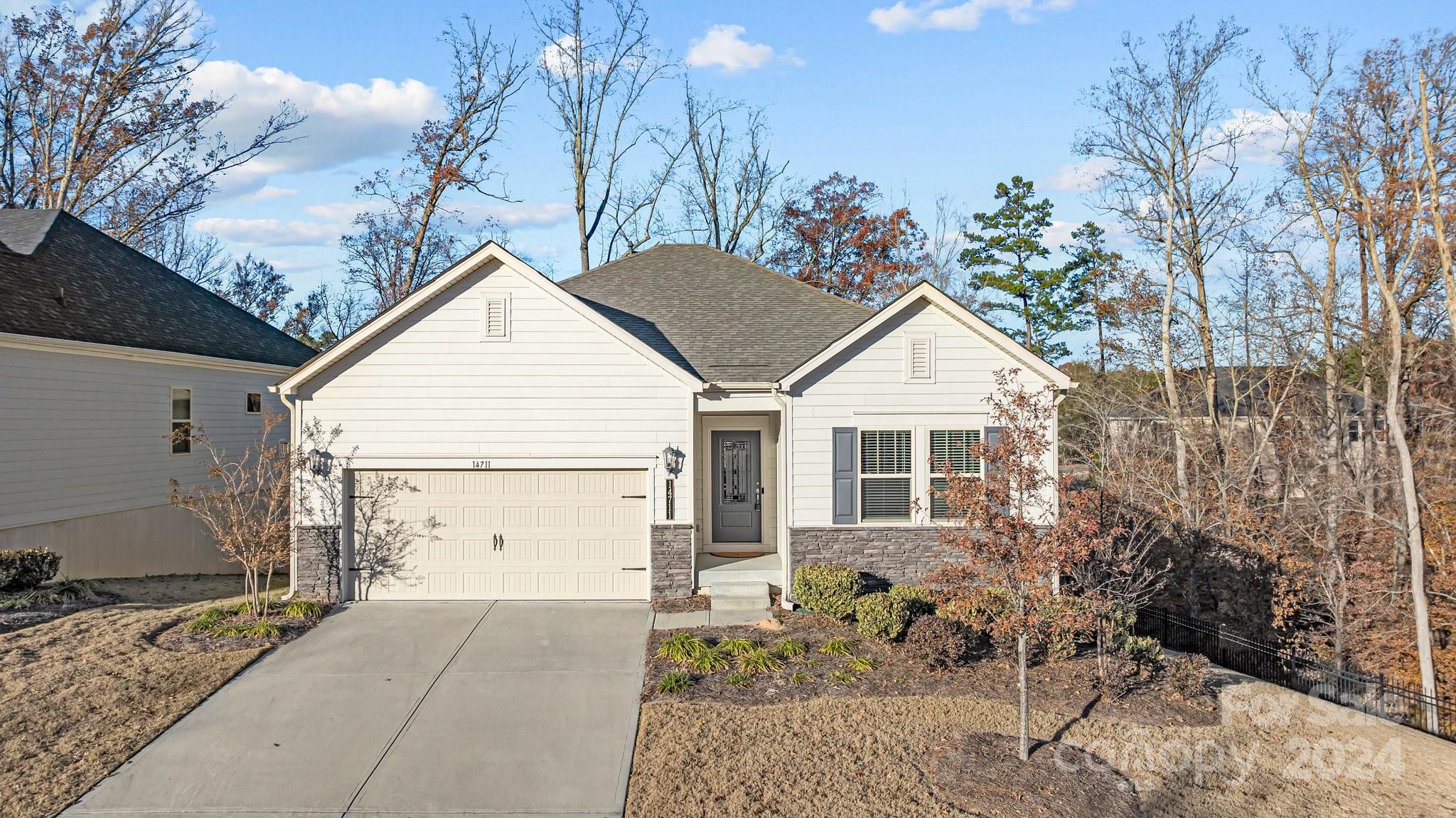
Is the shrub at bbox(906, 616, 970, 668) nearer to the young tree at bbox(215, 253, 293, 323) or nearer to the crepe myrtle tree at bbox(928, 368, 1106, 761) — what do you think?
the crepe myrtle tree at bbox(928, 368, 1106, 761)

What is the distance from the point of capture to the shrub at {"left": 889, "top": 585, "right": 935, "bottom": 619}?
34.6 feet

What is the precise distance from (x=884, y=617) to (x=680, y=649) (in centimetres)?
265

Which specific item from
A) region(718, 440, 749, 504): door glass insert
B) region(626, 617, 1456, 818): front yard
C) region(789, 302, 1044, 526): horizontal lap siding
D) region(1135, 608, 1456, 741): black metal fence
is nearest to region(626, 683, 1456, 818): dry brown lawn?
region(626, 617, 1456, 818): front yard

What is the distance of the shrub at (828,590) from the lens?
37.2ft

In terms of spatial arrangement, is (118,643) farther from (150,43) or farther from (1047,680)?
(150,43)

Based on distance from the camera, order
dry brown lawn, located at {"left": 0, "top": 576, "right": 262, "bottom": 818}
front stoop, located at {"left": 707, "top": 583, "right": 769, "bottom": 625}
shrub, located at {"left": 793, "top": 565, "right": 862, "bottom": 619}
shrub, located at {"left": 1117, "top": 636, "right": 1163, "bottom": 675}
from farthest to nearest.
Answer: front stoop, located at {"left": 707, "top": 583, "right": 769, "bottom": 625} < shrub, located at {"left": 793, "top": 565, "right": 862, "bottom": 619} < shrub, located at {"left": 1117, "top": 636, "right": 1163, "bottom": 675} < dry brown lawn, located at {"left": 0, "top": 576, "right": 262, "bottom": 818}

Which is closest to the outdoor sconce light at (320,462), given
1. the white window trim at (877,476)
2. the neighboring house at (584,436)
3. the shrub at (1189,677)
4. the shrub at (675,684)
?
the neighboring house at (584,436)

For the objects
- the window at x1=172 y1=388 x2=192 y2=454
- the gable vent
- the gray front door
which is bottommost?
the gray front door

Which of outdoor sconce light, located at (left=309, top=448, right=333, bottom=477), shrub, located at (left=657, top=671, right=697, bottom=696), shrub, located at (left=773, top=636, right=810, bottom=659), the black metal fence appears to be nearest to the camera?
→ shrub, located at (left=657, top=671, right=697, bottom=696)

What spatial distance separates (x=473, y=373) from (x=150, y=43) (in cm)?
2107

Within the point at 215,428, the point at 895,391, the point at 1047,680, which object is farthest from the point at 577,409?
the point at 215,428

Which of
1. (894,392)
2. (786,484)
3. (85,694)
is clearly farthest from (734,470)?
(85,694)

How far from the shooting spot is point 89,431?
46.5 ft

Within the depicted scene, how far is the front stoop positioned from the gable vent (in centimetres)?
400
